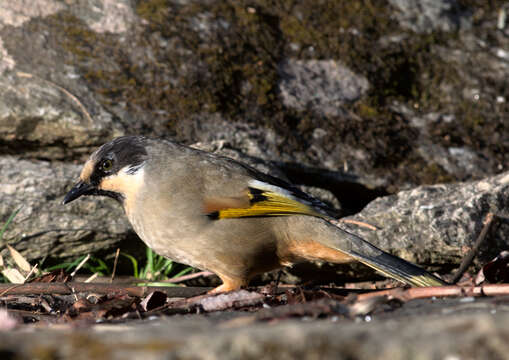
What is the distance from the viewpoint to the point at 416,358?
1266 mm

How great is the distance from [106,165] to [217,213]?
905 mm

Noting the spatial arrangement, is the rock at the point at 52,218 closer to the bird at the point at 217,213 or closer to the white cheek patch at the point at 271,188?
the bird at the point at 217,213

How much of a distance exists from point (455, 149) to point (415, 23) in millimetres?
1510

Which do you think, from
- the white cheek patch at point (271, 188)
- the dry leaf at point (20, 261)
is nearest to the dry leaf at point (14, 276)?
the dry leaf at point (20, 261)

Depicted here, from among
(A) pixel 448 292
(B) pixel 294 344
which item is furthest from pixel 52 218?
(B) pixel 294 344

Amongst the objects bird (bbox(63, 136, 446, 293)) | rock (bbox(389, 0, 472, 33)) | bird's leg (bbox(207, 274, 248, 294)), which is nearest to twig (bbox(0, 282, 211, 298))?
bird (bbox(63, 136, 446, 293))

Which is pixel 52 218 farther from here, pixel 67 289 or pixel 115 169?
pixel 67 289

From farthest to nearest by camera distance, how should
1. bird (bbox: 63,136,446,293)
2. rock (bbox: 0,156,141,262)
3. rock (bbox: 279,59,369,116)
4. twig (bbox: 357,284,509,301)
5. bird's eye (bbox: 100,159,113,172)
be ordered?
rock (bbox: 279,59,369,116)
rock (bbox: 0,156,141,262)
bird's eye (bbox: 100,159,113,172)
bird (bbox: 63,136,446,293)
twig (bbox: 357,284,509,301)

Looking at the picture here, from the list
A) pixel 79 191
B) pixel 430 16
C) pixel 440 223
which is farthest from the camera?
pixel 430 16

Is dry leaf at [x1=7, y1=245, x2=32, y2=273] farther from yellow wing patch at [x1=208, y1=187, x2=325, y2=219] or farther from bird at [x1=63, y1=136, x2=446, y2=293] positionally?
yellow wing patch at [x1=208, y1=187, x2=325, y2=219]

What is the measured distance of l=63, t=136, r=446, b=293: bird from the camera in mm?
3754

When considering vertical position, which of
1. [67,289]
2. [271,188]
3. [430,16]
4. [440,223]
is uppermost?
[430,16]

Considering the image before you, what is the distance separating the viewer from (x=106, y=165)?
4.05 metres

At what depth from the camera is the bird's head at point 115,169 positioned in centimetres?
401
